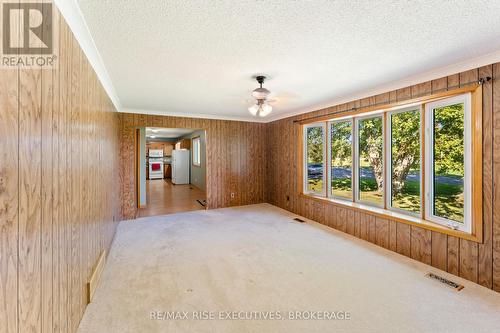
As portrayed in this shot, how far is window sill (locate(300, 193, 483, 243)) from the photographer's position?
2417 millimetres

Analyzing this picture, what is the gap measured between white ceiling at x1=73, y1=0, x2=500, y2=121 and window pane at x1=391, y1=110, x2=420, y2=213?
566mm

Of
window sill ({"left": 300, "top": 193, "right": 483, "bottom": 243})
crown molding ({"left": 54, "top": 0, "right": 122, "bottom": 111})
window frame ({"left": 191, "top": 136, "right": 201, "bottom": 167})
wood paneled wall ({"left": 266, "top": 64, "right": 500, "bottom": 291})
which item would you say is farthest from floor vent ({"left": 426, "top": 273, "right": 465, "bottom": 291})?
window frame ({"left": 191, "top": 136, "right": 201, "bottom": 167})

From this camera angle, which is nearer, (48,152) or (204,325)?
(48,152)

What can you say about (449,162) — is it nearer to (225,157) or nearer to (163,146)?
(225,157)

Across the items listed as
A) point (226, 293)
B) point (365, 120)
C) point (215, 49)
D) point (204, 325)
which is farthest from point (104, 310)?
point (365, 120)

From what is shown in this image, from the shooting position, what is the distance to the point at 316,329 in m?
1.71

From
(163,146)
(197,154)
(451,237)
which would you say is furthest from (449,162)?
(163,146)

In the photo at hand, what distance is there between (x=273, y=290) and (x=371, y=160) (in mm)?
2645

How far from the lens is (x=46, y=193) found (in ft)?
3.96

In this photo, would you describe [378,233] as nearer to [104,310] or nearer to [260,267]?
[260,267]

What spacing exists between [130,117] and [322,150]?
4.08 metres

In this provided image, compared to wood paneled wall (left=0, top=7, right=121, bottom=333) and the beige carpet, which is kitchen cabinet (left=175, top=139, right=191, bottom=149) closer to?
the beige carpet

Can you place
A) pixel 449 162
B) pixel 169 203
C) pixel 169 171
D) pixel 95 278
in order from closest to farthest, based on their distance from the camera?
pixel 95 278
pixel 449 162
pixel 169 203
pixel 169 171

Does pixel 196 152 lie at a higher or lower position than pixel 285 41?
lower
